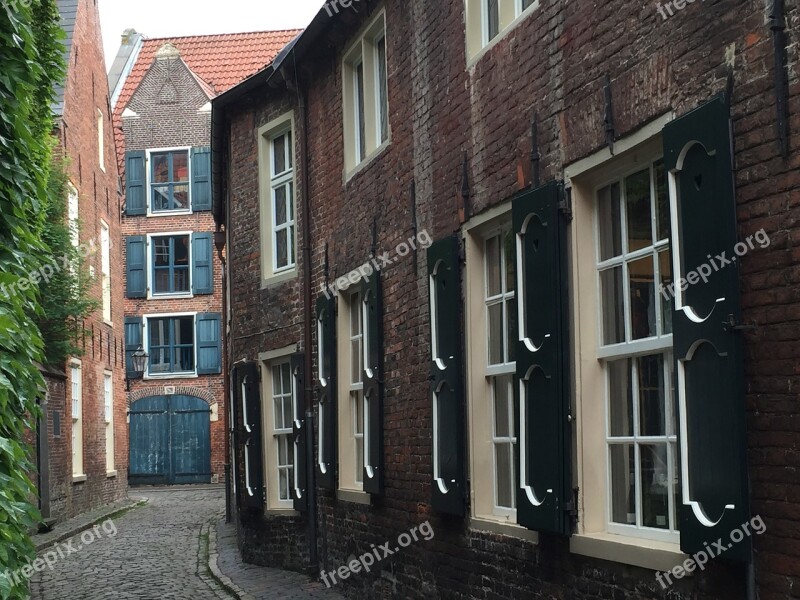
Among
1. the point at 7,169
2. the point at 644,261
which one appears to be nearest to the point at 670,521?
the point at 644,261

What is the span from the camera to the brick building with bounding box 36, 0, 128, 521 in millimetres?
21078

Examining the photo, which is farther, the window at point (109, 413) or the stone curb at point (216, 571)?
the window at point (109, 413)

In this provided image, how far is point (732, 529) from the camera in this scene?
452 centimetres

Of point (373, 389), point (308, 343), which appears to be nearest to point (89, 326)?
point (308, 343)

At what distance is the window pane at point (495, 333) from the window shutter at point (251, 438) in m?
6.60

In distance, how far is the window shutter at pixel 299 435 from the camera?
12398 millimetres

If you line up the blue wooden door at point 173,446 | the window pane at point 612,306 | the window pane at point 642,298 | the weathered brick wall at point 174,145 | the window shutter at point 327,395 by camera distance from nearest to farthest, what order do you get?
the window pane at point 642,298 → the window pane at point 612,306 → the window shutter at point 327,395 → the blue wooden door at point 173,446 → the weathered brick wall at point 174,145

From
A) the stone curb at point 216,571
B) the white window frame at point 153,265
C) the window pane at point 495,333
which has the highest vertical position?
the white window frame at point 153,265

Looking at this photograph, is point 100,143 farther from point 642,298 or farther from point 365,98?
point 642,298

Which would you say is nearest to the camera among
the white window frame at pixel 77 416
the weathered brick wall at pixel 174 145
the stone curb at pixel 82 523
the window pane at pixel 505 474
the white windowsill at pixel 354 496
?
the window pane at pixel 505 474

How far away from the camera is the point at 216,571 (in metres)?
13.4

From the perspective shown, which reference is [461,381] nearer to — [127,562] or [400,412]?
[400,412]

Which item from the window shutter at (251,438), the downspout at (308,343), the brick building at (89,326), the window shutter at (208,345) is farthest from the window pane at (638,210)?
the window shutter at (208,345)

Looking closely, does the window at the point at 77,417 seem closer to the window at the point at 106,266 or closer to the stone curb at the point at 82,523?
the stone curb at the point at 82,523
